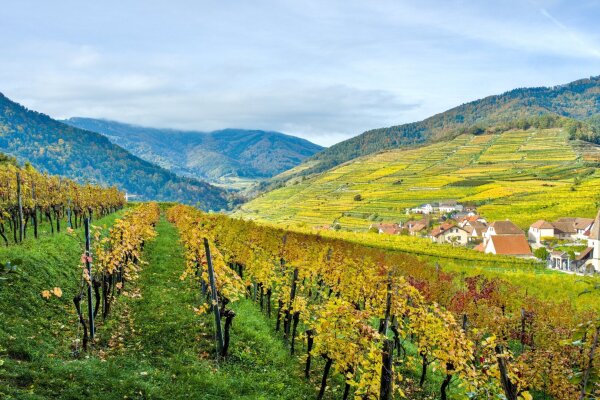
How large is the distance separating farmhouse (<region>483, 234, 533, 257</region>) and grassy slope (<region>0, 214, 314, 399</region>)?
5944 centimetres

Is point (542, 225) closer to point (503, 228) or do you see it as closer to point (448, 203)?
point (503, 228)

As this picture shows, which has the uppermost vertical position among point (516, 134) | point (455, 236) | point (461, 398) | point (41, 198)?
point (516, 134)

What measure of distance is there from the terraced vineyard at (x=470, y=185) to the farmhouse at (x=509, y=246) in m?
22.1

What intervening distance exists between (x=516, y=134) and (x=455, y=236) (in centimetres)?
13194

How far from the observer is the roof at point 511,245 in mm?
67125

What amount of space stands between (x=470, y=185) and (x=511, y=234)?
56.7m

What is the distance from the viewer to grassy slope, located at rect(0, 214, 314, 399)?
28.9 ft

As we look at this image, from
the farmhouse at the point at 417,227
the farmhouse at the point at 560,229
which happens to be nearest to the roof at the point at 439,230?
the farmhouse at the point at 417,227

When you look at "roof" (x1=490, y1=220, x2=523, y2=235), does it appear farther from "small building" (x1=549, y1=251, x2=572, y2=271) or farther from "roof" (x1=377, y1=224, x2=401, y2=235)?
"roof" (x1=377, y1=224, x2=401, y2=235)

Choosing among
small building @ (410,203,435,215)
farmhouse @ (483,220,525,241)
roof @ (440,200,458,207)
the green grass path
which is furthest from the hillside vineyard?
roof @ (440,200,458,207)

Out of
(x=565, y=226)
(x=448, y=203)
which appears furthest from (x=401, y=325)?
(x=448, y=203)

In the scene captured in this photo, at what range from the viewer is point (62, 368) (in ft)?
29.7

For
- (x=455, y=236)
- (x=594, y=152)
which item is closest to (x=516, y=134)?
(x=594, y=152)

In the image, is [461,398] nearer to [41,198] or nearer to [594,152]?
[41,198]
